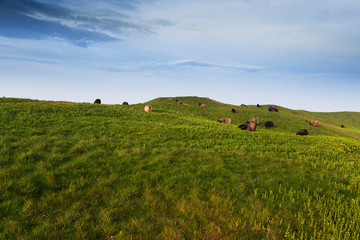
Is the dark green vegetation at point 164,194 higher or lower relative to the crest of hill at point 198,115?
lower

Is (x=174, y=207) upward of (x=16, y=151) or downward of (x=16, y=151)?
downward

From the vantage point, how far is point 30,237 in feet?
14.3

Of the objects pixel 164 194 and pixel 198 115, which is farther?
pixel 198 115

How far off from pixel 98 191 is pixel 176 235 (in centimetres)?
372

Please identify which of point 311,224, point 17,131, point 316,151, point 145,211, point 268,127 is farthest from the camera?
point 268,127

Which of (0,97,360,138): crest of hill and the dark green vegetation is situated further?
(0,97,360,138): crest of hill

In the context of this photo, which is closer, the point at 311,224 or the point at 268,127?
the point at 311,224

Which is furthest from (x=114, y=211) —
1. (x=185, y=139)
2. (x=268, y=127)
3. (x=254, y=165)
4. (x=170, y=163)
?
(x=268, y=127)

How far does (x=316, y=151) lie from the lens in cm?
1554

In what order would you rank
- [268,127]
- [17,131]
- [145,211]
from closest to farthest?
[145,211], [17,131], [268,127]

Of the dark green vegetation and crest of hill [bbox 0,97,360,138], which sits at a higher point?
crest of hill [bbox 0,97,360,138]

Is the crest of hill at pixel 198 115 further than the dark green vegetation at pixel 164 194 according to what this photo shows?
Yes

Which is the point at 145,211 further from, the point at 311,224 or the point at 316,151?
the point at 316,151

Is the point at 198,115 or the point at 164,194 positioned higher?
the point at 198,115
